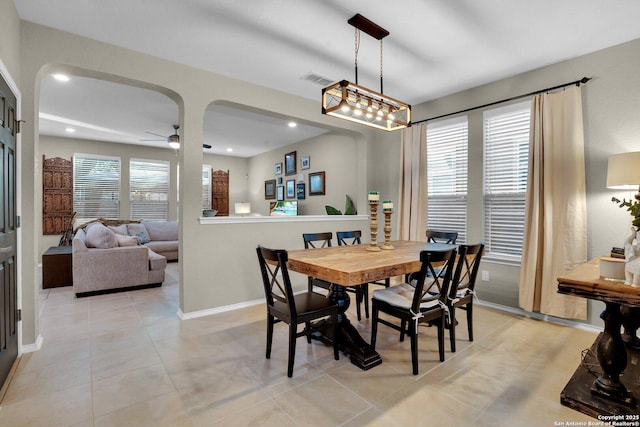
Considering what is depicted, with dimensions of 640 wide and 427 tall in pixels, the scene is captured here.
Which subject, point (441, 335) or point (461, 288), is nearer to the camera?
point (441, 335)

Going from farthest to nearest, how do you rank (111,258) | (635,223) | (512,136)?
(111,258)
(512,136)
(635,223)

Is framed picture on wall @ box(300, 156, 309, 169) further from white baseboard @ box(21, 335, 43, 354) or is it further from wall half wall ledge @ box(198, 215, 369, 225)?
white baseboard @ box(21, 335, 43, 354)

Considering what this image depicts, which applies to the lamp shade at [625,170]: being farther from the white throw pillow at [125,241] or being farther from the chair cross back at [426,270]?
the white throw pillow at [125,241]

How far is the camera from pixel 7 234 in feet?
6.63

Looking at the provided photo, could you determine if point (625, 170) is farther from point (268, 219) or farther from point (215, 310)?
point (215, 310)

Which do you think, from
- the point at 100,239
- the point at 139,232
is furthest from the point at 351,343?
the point at 139,232

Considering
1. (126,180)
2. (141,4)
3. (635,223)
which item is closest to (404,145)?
(635,223)

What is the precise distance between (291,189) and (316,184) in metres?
0.91

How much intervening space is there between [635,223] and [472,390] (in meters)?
1.32

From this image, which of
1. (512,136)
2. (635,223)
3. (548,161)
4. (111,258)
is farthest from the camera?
(111,258)

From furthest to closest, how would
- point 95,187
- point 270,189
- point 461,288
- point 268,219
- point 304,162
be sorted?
point 270,189 → point 95,187 → point 304,162 → point 268,219 → point 461,288

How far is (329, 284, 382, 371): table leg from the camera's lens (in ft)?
7.37

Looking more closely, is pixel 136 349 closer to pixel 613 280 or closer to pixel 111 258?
pixel 111 258

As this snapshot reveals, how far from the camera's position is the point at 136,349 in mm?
2516
